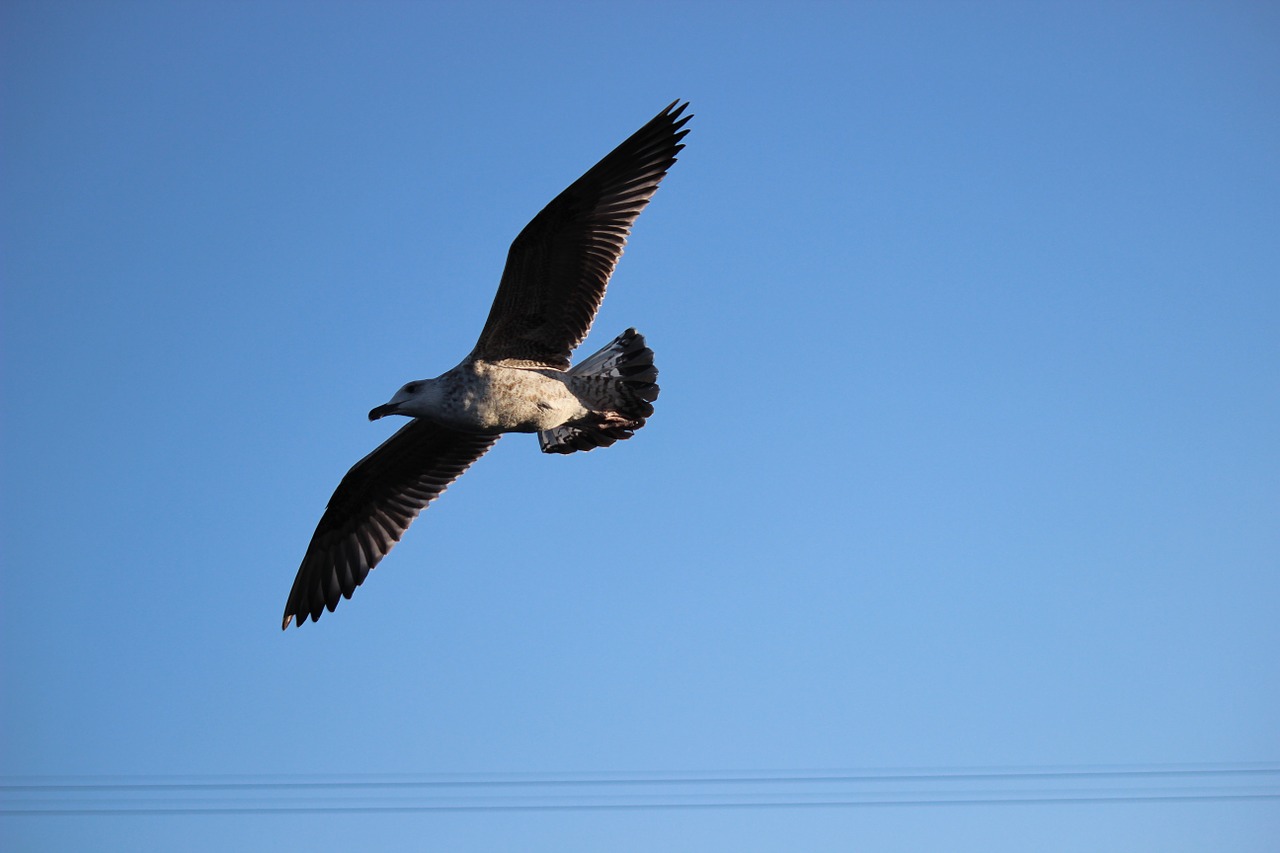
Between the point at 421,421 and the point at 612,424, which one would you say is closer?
the point at 612,424

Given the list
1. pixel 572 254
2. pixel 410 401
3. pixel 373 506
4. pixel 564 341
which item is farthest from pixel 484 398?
pixel 373 506

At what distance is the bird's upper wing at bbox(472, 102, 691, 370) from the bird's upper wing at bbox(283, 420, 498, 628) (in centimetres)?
153

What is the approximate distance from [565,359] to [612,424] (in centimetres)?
68

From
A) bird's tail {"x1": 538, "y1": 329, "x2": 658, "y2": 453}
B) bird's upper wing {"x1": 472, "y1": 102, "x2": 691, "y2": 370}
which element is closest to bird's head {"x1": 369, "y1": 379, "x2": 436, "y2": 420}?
bird's upper wing {"x1": 472, "y1": 102, "x2": 691, "y2": 370}

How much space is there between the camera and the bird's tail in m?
10.3

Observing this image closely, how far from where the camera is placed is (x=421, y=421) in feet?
36.8

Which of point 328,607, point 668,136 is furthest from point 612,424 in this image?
point 328,607

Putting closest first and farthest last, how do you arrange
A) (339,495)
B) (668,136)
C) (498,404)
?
(498,404) < (668,136) < (339,495)

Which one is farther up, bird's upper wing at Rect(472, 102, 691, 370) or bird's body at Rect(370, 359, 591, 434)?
bird's upper wing at Rect(472, 102, 691, 370)

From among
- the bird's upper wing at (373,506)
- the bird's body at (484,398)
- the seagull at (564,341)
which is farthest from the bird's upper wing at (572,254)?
the bird's upper wing at (373,506)

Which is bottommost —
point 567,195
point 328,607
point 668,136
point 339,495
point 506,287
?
point 328,607

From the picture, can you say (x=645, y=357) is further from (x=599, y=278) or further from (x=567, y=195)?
(x=567, y=195)

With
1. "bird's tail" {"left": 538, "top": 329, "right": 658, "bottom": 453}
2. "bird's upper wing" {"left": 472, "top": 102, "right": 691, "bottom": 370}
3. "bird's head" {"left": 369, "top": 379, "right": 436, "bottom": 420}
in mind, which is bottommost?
"bird's head" {"left": 369, "top": 379, "right": 436, "bottom": 420}

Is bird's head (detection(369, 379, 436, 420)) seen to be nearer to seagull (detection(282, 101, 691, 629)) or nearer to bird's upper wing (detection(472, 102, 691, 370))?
seagull (detection(282, 101, 691, 629))
